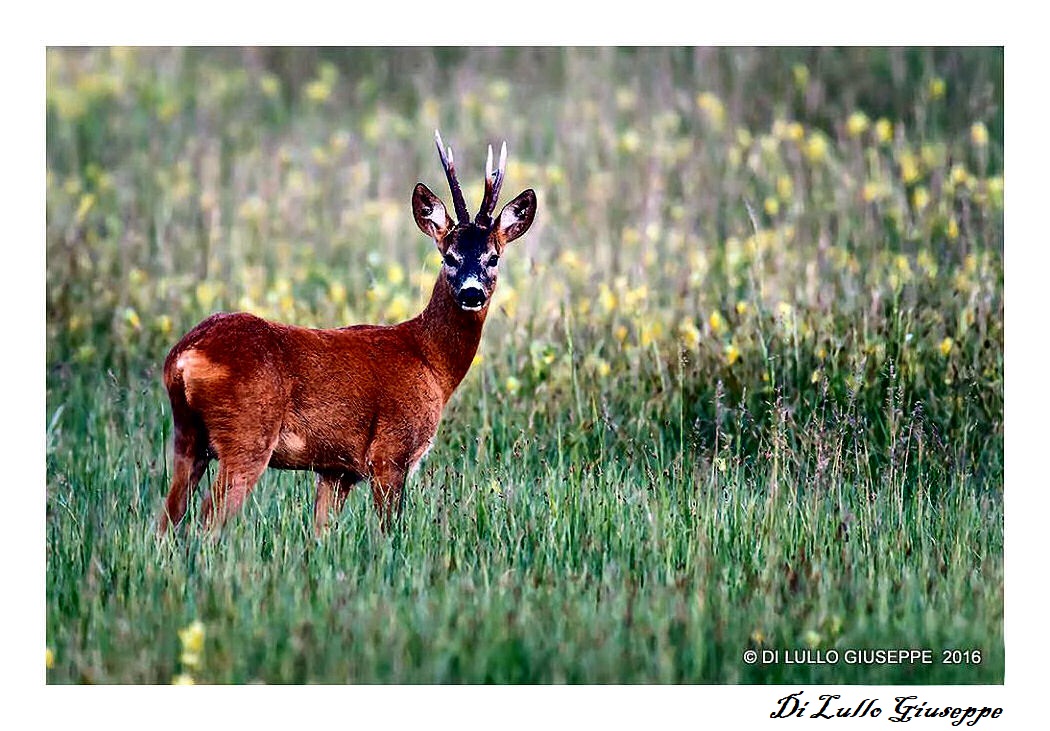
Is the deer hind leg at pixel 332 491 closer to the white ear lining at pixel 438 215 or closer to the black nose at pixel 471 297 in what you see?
the black nose at pixel 471 297

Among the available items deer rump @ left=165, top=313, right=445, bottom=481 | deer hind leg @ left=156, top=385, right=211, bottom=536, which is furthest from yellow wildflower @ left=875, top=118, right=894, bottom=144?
deer hind leg @ left=156, top=385, right=211, bottom=536

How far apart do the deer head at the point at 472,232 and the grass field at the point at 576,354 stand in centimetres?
99

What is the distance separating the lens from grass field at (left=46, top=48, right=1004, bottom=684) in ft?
21.2

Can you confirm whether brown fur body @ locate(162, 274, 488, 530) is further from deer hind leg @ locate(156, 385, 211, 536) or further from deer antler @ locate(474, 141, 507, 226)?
deer antler @ locate(474, 141, 507, 226)

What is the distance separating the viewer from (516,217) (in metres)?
7.86

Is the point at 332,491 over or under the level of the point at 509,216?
under

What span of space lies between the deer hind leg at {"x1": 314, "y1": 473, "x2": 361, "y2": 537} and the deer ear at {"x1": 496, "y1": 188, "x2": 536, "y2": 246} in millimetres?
1400

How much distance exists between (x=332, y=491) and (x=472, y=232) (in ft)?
4.72

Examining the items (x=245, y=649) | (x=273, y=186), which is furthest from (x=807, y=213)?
(x=245, y=649)

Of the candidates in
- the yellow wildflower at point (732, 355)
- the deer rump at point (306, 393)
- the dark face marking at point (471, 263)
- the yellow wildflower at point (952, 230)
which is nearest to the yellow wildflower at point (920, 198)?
the yellow wildflower at point (952, 230)

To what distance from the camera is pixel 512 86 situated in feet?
39.5

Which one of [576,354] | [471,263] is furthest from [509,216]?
[576,354]

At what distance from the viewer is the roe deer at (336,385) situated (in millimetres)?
7039

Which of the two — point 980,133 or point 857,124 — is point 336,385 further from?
point 857,124
